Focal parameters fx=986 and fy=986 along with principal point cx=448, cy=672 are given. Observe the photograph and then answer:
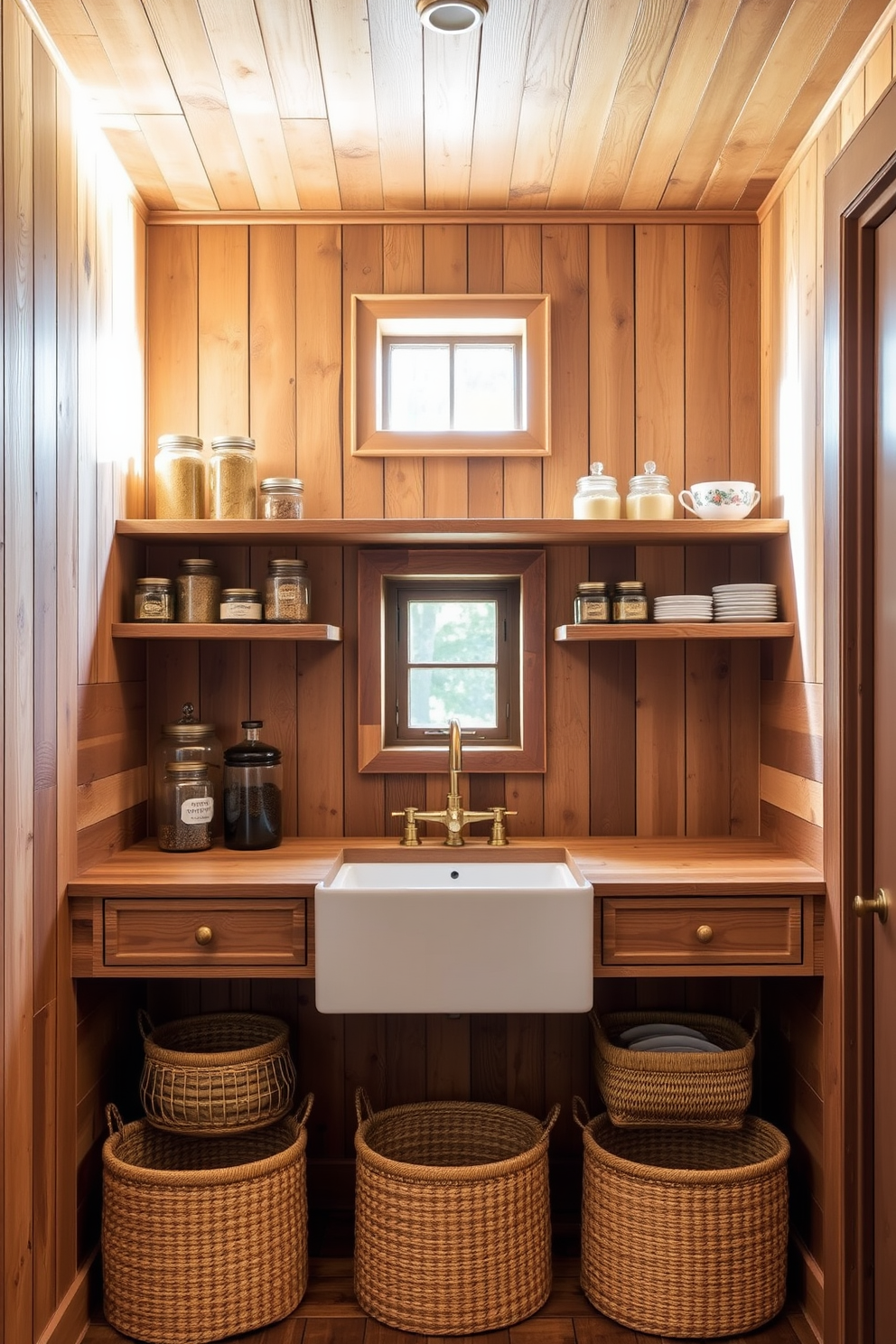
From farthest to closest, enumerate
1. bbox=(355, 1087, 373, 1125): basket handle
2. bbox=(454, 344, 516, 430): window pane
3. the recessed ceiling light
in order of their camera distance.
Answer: bbox=(454, 344, 516, 430): window pane
bbox=(355, 1087, 373, 1125): basket handle
the recessed ceiling light

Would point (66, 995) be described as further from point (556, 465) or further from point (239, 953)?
point (556, 465)

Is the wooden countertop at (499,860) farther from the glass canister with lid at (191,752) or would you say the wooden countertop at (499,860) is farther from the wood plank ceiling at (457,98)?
the wood plank ceiling at (457,98)

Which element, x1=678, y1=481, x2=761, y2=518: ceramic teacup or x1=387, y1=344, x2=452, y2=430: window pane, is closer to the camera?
x1=678, y1=481, x2=761, y2=518: ceramic teacup

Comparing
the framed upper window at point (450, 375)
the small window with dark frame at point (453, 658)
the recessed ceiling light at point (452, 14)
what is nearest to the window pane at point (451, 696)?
the small window with dark frame at point (453, 658)

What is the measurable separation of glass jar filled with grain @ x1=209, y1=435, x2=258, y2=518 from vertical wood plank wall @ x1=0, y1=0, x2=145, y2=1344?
8.7 inches

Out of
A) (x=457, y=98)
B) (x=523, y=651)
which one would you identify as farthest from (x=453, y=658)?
(x=457, y=98)

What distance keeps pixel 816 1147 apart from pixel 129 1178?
1.44 m

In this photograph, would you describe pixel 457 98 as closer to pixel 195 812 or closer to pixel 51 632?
pixel 51 632

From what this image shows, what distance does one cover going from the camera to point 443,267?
2.56 m

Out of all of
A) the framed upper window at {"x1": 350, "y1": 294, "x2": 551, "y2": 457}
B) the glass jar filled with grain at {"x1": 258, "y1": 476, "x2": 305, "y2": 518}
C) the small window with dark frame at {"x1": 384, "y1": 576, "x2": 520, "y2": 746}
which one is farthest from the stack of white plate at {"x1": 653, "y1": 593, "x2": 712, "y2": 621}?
the glass jar filled with grain at {"x1": 258, "y1": 476, "x2": 305, "y2": 518}

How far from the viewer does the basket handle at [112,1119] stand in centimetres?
214

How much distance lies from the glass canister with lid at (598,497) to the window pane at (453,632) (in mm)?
384

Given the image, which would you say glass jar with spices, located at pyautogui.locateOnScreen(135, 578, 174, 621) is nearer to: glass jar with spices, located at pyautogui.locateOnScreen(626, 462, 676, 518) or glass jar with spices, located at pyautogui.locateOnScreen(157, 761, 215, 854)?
glass jar with spices, located at pyautogui.locateOnScreen(157, 761, 215, 854)

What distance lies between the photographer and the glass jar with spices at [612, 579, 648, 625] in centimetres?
238
